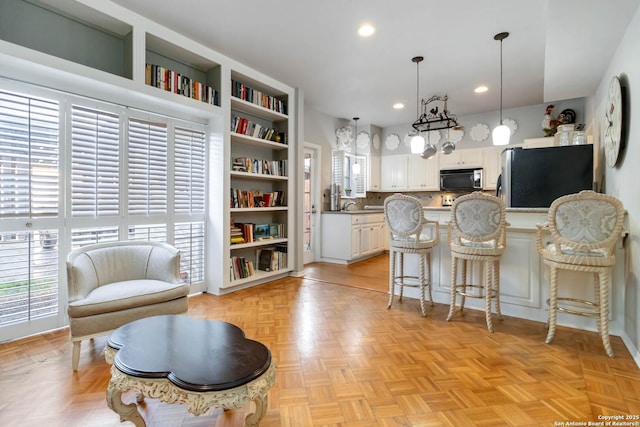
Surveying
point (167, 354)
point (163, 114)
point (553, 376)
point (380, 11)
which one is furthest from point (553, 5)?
point (163, 114)

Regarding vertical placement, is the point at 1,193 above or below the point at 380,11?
below

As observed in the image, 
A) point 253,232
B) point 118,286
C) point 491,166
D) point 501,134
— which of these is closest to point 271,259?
point 253,232

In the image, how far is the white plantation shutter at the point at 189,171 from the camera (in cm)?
356

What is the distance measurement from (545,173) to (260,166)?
3.43 m

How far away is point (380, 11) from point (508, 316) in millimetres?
3114

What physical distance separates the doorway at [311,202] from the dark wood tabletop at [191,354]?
13.8 feet

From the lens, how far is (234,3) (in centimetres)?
271

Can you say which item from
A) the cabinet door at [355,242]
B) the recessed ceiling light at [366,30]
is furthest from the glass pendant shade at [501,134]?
the cabinet door at [355,242]

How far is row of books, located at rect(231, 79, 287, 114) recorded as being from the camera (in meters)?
3.91

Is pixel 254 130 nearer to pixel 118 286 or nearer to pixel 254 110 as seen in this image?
pixel 254 110

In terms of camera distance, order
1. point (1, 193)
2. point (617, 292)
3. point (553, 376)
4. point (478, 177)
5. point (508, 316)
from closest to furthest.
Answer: point (553, 376) → point (1, 193) → point (617, 292) → point (508, 316) → point (478, 177)

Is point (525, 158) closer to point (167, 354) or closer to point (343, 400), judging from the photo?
point (343, 400)

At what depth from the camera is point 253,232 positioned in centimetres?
422

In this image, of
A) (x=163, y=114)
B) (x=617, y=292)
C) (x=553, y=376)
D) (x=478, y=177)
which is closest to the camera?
(x=553, y=376)
